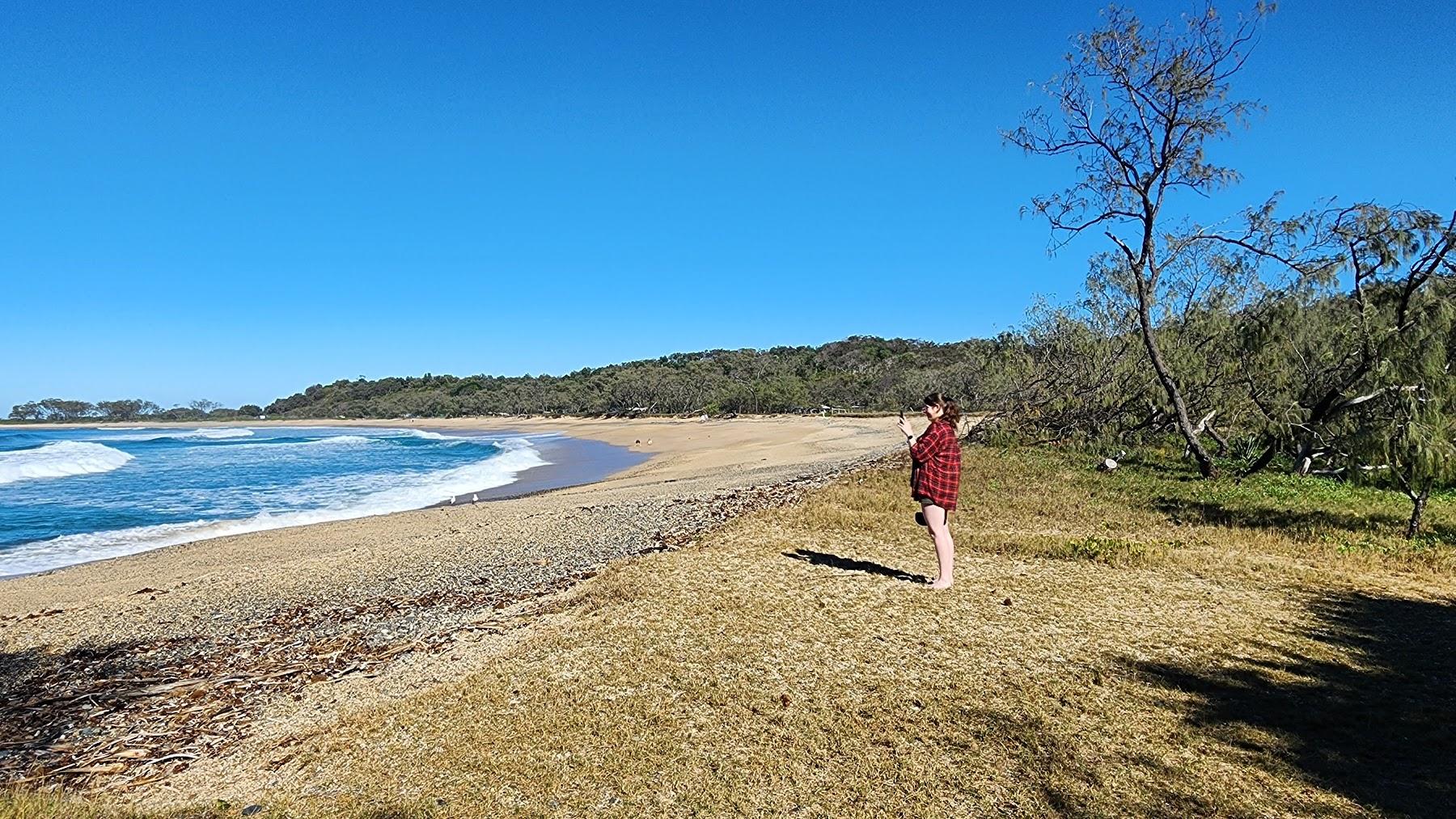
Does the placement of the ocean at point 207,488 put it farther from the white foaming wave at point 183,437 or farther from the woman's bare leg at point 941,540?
the white foaming wave at point 183,437

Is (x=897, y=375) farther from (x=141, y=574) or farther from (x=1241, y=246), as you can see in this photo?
(x=141, y=574)

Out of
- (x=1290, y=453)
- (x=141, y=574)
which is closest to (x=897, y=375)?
(x=1290, y=453)

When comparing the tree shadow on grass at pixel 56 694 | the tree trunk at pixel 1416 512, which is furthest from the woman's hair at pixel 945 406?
the tree shadow on grass at pixel 56 694

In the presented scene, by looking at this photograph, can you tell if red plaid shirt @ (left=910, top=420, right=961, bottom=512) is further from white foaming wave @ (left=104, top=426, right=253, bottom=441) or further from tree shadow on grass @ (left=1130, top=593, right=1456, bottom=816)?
white foaming wave @ (left=104, top=426, right=253, bottom=441)

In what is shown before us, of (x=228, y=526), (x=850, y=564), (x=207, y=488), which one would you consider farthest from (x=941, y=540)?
(x=207, y=488)

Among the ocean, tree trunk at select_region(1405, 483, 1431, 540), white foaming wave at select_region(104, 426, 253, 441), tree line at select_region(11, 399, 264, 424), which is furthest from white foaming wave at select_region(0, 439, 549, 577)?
tree line at select_region(11, 399, 264, 424)

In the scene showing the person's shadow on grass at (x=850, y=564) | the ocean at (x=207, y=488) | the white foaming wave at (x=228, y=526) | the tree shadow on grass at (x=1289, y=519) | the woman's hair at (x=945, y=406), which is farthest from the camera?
the ocean at (x=207, y=488)

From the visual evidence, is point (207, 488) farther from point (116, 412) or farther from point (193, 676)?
point (116, 412)

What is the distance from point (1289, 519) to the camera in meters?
11.2

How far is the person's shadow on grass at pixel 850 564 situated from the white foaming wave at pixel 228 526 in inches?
558

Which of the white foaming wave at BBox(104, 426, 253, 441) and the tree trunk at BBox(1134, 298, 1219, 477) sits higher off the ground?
the tree trunk at BBox(1134, 298, 1219, 477)

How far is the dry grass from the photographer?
13.2 ft

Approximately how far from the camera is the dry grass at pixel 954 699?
4.02 m

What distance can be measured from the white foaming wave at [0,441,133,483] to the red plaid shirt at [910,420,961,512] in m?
39.2
